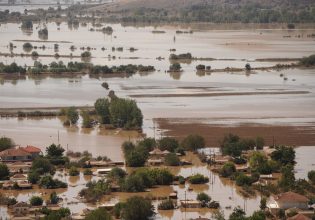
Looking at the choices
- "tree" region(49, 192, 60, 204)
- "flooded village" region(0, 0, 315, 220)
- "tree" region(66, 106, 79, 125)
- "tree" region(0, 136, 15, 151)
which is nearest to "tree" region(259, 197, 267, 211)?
"flooded village" region(0, 0, 315, 220)

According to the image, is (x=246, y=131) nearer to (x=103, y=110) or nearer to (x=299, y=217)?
(x=103, y=110)

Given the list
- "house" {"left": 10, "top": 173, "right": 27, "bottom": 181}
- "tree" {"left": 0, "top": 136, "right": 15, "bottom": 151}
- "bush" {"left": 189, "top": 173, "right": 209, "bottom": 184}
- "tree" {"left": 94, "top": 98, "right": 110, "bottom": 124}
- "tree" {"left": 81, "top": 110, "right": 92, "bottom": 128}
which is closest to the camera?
"bush" {"left": 189, "top": 173, "right": 209, "bottom": 184}

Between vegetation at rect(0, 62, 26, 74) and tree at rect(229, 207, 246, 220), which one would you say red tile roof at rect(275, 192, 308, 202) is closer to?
tree at rect(229, 207, 246, 220)

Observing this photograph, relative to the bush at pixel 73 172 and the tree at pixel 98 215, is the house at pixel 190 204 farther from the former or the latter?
the bush at pixel 73 172

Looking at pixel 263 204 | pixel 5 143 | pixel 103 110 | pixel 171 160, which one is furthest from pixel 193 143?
pixel 263 204

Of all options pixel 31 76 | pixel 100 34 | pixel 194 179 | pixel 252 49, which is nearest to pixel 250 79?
pixel 31 76
